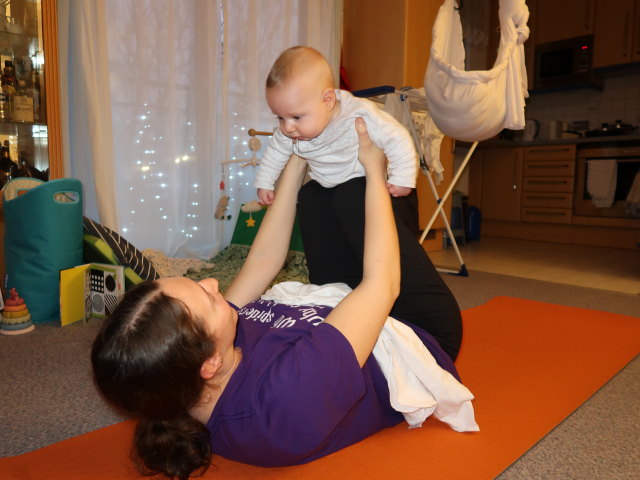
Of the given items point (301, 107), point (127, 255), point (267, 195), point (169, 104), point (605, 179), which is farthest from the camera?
point (605, 179)

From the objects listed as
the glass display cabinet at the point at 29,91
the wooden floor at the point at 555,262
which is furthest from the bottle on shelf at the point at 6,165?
the wooden floor at the point at 555,262

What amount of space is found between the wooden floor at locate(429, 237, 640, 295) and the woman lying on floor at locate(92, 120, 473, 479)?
2.37 meters

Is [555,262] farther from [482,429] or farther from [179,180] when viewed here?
[482,429]

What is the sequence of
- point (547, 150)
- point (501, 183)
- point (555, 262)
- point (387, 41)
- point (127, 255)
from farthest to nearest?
point (501, 183) → point (547, 150) → point (387, 41) → point (555, 262) → point (127, 255)

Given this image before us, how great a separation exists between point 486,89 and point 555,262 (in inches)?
72.9

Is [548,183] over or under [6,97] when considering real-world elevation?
under

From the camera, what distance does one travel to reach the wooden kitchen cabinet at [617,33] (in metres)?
4.14

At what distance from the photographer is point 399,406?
931 millimetres

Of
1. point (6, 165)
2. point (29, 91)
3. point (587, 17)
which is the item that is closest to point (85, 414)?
point (6, 165)

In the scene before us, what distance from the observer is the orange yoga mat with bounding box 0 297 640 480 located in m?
0.93

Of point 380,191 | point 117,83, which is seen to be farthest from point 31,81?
point 380,191

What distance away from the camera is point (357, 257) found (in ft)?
3.87

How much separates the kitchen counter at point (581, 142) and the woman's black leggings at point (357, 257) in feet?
11.8

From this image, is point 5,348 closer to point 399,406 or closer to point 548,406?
point 399,406
